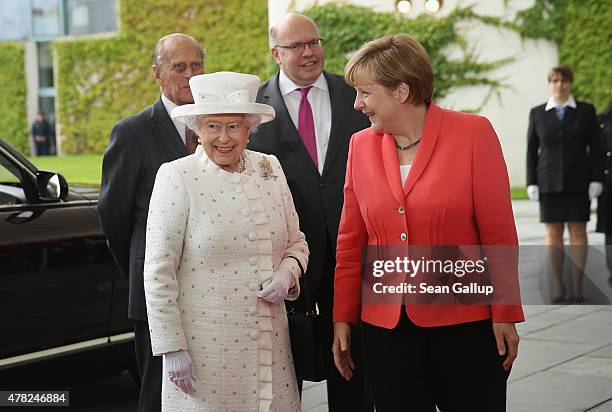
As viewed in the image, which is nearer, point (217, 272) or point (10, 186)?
point (217, 272)

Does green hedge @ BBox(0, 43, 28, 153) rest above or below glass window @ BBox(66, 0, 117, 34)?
below

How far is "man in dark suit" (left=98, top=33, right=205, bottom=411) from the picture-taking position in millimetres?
4094

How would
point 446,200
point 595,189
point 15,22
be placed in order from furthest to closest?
point 15,22
point 595,189
point 446,200

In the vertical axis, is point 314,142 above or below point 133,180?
above

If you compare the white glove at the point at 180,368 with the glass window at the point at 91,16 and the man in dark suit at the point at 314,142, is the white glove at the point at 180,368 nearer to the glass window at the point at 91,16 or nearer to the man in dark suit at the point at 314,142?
the man in dark suit at the point at 314,142

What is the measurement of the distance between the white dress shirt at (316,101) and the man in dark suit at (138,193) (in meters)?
0.64

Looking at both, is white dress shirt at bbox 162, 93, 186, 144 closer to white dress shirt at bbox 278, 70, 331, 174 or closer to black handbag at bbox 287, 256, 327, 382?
white dress shirt at bbox 278, 70, 331, 174

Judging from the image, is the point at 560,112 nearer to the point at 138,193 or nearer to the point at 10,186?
the point at 10,186

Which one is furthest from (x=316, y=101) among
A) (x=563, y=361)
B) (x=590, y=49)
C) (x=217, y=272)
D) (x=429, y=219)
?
(x=590, y=49)

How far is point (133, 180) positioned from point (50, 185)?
1.25 meters

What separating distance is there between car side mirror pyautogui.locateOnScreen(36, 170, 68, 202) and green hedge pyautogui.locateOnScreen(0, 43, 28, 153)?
103 feet

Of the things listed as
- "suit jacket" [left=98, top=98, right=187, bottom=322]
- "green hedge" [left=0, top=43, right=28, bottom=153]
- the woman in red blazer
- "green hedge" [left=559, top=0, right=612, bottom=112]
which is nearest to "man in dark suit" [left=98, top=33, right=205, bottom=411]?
"suit jacket" [left=98, top=98, right=187, bottom=322]

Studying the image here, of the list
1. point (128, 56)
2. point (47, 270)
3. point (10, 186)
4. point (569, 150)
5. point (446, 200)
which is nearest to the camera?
point (446, 200)

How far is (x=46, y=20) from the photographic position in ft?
122
